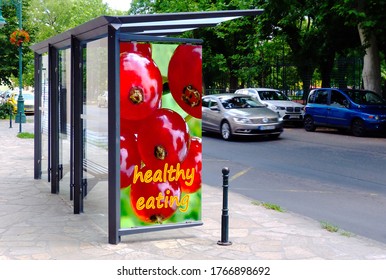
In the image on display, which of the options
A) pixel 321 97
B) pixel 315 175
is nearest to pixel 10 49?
pixel 321 97

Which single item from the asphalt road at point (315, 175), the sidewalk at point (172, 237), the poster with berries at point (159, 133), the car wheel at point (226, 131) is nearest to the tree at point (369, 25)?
the asphalt road at point (315, 175)

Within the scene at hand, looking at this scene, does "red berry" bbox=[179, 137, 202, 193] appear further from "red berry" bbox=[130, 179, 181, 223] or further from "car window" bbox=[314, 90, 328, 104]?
"car window" bbox=[314, 90, 328, 104]

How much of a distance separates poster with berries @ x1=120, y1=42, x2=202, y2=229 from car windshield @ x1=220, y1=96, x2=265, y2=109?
1316 centimetres

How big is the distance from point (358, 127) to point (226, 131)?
4.98 metres

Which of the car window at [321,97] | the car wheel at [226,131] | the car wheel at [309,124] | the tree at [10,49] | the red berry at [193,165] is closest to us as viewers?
the red berry at [193,165]

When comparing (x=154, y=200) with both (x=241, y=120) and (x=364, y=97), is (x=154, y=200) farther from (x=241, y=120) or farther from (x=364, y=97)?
(x=364, y=97)

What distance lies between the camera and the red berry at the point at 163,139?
20.7ft

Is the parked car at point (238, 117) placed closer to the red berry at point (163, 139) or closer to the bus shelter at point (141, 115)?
the bus shelter at point (141, 115)

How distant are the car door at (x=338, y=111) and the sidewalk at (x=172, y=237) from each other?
12934mm

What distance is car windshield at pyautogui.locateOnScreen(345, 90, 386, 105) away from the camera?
831 inches

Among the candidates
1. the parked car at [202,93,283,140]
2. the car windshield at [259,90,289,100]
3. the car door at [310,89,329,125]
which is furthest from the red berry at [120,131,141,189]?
the car windshield at [259,90,289,100]

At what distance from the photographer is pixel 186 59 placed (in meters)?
6.52

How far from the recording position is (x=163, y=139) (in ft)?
21.1
